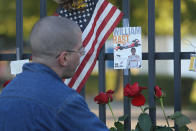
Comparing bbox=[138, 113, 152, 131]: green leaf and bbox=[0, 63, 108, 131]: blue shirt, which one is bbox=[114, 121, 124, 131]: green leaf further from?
bbox=[0, 63, 108, 131]: blue shirt

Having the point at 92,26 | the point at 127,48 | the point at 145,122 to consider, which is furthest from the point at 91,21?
the point at 145,122

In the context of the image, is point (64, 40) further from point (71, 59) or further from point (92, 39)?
point (92, 39)

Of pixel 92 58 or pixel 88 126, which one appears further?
pixel 92 58

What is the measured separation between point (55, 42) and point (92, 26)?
5.86ft

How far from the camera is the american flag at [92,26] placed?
3602 millimetres

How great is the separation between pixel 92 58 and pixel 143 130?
752mm

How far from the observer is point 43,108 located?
1.72 m

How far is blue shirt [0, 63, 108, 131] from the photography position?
5.65 ft

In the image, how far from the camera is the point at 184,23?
1134 centimetres

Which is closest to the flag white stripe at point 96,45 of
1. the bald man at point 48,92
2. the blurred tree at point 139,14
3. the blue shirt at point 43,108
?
the bald man at point 48,92

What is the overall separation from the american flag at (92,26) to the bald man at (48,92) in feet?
5.45

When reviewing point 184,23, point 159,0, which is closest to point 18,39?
point 159,0

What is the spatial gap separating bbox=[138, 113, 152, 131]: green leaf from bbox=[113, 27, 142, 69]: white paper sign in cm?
43

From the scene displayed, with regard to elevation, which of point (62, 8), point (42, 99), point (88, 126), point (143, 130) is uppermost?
point (62, 8)
